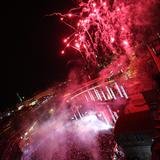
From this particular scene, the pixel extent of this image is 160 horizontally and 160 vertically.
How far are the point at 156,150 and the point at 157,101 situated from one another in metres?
1.59

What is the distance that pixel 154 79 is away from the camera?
7633mm

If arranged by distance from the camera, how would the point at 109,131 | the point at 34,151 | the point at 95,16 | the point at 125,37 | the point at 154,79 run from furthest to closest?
the point at 125,37 < the point at 95,16 < the point at 34,151 < the point at 109,131 < the point at 154,79

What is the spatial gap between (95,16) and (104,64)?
5.00m

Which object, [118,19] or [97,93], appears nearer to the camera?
[97,93]

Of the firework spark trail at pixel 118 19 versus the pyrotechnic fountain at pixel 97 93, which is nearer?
the pyrotechnic fountain at pixel 97 93

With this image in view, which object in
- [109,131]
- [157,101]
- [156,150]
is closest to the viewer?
[156,150]

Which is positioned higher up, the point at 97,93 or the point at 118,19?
the point at 118,19

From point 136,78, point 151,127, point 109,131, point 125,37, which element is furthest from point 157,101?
point 125,37

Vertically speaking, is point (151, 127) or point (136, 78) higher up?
point (136, 78)

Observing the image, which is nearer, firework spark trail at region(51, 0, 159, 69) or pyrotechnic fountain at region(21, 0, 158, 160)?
pyrotechnic fountain at region(21, 0, 158, 160)

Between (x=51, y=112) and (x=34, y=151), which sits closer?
(x=34, y=151)

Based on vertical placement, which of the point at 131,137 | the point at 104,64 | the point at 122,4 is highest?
the point at 122,4

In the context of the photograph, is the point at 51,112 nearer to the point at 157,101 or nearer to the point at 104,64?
the point at 104,64

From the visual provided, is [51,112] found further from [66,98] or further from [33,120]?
[66,98]
